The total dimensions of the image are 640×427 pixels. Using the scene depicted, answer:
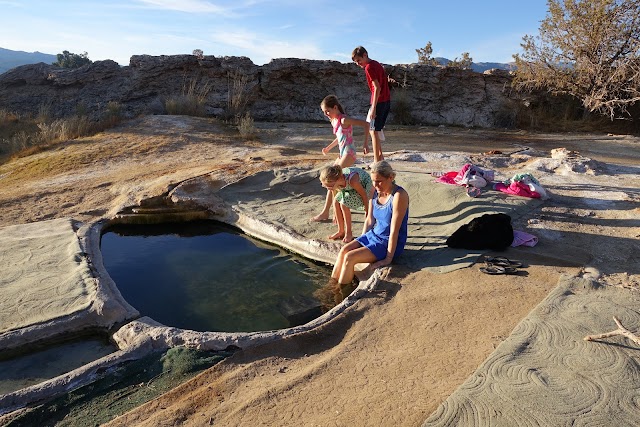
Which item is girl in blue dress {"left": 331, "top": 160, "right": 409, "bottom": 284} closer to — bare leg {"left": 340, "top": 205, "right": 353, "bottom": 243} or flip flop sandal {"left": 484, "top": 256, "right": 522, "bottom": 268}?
bare leg {"left": 340, "top": 205, "right": 353, "bottom": 243}

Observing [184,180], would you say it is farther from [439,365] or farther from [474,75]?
[474,75]

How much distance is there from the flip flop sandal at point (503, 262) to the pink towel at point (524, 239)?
0.30 m

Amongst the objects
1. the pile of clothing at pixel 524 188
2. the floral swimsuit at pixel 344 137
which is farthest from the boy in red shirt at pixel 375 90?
Result: the pile of clothing at pixel 524 188

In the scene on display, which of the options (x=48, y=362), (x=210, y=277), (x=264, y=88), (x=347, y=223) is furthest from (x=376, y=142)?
(x=264, y=88)

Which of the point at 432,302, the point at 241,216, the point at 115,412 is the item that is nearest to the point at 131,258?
the point at 241,216

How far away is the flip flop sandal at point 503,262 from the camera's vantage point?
4.02 m

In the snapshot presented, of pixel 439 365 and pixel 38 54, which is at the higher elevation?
pixel 38 54

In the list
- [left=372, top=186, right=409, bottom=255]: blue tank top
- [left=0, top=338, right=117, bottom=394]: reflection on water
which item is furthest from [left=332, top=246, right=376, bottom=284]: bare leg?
[left=0, top=338, right=117, bottom=394]: reflection on water

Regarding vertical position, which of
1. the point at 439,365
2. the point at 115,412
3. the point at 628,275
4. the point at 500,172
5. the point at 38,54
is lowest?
the point at 115,412

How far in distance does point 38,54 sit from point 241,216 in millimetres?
141457

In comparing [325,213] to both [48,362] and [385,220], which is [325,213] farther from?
[48,362]

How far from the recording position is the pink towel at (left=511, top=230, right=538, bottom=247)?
4367 mm

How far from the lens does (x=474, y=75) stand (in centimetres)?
1458

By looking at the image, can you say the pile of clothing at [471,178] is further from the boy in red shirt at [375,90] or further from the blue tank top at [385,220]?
the blue tank top at [385,220]
